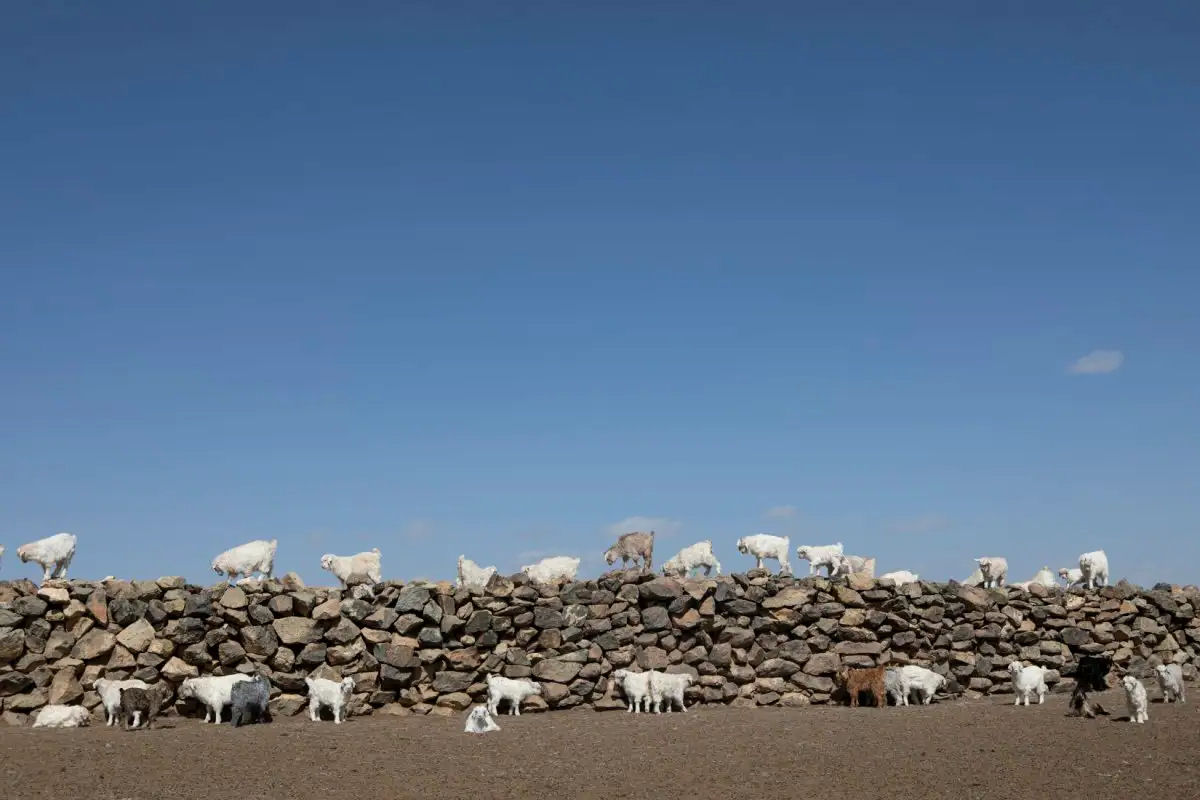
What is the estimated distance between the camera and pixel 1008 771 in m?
12.9

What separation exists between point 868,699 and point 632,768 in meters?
7.50

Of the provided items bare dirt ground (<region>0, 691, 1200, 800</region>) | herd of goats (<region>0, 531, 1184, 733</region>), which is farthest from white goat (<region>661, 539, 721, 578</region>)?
bare dirt ground (<region>0, 691, 1200, 800</region>)

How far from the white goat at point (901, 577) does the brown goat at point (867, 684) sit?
2.25 meters

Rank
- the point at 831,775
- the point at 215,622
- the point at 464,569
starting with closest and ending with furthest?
the point at 831,775
the point at 215,622
the point at 464,569

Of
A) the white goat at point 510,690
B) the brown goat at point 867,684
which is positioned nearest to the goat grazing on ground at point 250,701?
the white goat at point 510,690

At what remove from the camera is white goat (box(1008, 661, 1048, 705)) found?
18719 mm

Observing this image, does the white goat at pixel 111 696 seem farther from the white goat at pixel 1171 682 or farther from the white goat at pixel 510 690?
the white goat at pixel 1171 682

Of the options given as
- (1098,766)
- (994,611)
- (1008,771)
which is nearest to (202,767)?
(1008,771)

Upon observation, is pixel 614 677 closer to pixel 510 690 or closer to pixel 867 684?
pixel 510 690

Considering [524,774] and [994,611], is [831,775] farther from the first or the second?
[994,611]

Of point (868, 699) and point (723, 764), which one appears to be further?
point (868, 699)

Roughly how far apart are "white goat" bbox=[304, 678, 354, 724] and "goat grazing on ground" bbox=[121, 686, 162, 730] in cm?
231

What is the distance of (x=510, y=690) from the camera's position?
18.1 meters

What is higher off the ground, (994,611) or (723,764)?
(994,611)
